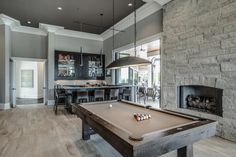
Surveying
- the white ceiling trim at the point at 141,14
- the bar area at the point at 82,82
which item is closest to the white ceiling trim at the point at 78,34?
the bar area at the point at 82,82

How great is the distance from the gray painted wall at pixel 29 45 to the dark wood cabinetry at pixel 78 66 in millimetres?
998

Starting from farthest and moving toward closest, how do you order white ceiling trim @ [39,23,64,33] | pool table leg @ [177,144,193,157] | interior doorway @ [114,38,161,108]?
interior doorway @ [114,38,161,108] → white ceiling trim @ [39,23,64,33] → pool table leg @ [177,144,193,157]

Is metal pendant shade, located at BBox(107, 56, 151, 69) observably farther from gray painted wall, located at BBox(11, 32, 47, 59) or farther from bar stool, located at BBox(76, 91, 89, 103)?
gray painted wall, located at BBox(11, 32, 47, 59)

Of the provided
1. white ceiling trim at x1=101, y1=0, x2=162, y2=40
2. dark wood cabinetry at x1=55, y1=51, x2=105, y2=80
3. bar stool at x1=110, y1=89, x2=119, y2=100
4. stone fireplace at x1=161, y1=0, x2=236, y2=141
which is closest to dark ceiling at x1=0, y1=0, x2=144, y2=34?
white ceiling trim at x1=101, y1=0, x2=162, y2=40

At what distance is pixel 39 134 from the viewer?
3.72 metres

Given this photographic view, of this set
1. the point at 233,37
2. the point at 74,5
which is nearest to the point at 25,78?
the point at 74,5

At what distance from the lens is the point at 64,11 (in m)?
5.99

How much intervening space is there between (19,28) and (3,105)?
3.89 meters

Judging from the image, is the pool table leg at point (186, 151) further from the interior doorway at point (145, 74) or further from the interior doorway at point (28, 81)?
the interior doorway at point (28, 81)

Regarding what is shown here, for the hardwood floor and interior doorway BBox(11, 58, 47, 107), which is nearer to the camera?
the hardwood floor

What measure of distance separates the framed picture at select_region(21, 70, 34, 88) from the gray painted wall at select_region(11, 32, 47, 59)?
3344mm

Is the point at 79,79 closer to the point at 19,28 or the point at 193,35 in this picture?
the point at 19,28

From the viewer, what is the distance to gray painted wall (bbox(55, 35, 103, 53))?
8.38m

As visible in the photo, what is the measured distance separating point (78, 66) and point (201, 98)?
21.1 feet
